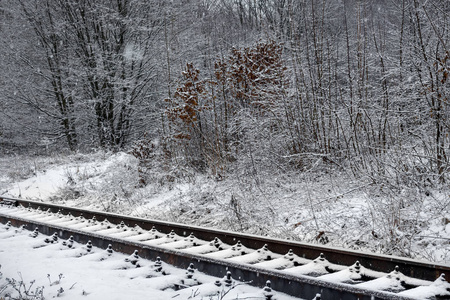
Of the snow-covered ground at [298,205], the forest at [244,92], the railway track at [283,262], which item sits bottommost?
the snow-covered ground at [298,205]

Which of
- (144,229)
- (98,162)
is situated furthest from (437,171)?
(98,162)

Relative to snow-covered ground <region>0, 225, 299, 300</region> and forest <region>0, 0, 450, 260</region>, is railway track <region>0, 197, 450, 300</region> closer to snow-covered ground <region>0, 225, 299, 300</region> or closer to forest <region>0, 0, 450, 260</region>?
snow-covered ground <region>0, 225, 299, 300</region>

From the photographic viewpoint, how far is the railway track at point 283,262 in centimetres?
262

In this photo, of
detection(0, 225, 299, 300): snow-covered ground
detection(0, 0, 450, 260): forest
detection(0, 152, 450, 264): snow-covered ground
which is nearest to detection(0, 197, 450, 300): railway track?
detection(0, 225, 299, 300): snow-covered ground

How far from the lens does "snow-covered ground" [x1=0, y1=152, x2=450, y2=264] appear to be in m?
4.35

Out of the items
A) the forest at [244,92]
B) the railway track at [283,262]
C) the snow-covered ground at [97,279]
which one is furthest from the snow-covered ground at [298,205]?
the snow-covered ground at [97,279]

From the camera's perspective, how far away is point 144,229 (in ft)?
17.1

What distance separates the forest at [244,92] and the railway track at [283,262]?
1208 millimetres

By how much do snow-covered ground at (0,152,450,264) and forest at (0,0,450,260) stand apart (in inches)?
3.5

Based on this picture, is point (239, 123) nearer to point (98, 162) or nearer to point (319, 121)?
point (319, 121)

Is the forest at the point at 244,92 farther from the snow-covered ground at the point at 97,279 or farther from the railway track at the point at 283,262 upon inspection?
the snow-covered ground at the point at 97,279

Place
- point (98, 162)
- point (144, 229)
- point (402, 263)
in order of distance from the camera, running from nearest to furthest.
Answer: point (402, 263), point (144, 229), point (98, 162)

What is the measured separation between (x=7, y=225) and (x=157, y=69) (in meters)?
11.8

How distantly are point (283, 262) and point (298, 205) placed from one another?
250 cm
